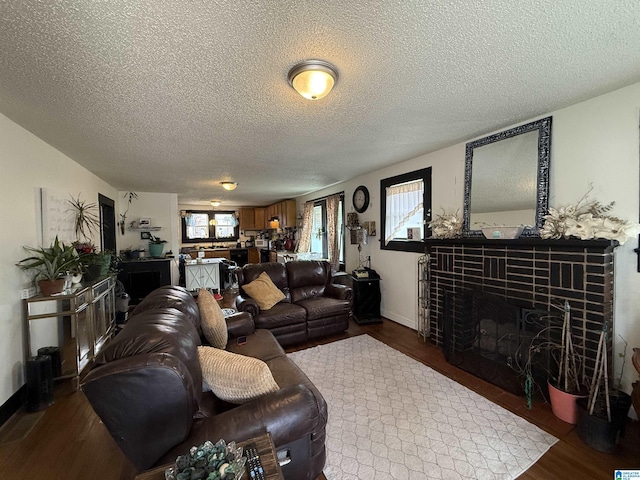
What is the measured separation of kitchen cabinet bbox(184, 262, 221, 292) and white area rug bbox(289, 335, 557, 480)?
406 cm

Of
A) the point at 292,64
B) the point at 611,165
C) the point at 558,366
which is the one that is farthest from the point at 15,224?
the point at 611,165

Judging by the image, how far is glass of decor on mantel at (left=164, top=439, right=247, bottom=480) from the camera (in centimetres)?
78

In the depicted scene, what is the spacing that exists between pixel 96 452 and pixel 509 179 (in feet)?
13.3

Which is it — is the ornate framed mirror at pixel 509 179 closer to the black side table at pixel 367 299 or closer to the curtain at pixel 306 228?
the black side table at pixel 367 299

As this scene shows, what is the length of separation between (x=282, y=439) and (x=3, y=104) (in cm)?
302

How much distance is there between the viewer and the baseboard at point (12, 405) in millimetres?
2053

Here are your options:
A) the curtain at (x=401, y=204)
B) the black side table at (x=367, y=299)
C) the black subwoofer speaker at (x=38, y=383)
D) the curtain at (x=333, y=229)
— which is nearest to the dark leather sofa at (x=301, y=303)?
the black side table at (x=367, y=299)

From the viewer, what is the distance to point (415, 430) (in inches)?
76.7

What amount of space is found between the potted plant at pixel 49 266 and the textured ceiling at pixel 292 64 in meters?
1.15

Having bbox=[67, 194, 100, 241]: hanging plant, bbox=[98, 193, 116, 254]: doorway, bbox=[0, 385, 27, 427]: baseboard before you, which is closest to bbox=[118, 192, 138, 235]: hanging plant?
bbox=[98, 193, 116, 254]: doorway

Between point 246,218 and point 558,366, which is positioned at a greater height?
point 246,218

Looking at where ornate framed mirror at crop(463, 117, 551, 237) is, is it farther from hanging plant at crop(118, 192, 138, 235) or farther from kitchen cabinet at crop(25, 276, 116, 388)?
hanging plant at crop(118, 192, 138, 235)

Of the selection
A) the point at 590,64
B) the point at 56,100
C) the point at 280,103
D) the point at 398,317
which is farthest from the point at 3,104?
the point at 398,317

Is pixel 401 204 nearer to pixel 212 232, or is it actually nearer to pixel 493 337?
pixel 493 337
